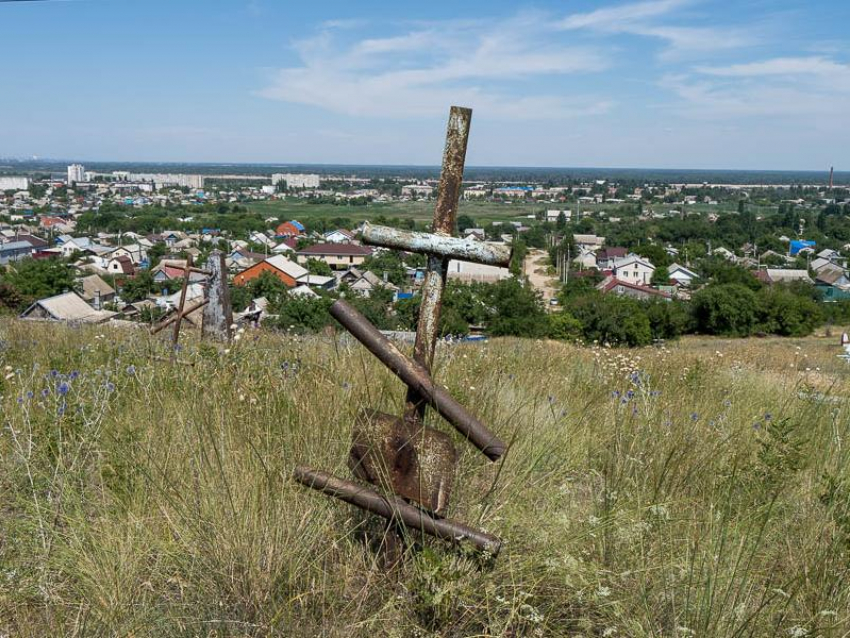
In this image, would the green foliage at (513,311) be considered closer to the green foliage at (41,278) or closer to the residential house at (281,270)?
the residential house at (281,270)

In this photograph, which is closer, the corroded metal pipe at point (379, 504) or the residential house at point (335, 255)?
the corroded metal pipe at point (379, 504)

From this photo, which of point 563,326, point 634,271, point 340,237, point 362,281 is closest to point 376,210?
point 340,237

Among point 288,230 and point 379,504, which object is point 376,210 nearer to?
point 288,230

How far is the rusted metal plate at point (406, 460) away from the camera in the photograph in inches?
79.0

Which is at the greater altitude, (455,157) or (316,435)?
(455,157)

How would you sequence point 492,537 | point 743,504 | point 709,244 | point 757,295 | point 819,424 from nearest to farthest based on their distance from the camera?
point 492,537 < point 743,504 < point 819,424 < point 757,295 < point 709,244

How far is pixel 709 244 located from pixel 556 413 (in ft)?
287

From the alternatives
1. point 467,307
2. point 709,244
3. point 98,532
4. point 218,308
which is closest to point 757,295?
point 467,307

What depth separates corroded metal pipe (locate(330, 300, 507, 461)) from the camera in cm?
195

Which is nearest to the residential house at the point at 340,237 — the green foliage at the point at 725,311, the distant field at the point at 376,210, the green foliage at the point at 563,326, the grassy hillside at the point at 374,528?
the distant field at the point at 376,210

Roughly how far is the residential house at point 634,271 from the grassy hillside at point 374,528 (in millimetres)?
64413

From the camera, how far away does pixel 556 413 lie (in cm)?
346

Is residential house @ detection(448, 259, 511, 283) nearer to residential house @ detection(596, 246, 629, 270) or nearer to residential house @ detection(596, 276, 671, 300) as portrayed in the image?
residential house @ detection(596, 276, 671, 300)

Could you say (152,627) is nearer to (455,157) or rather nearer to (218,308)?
(455,157)
